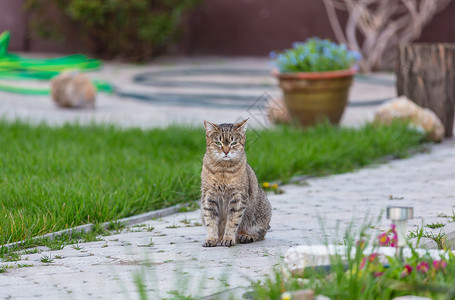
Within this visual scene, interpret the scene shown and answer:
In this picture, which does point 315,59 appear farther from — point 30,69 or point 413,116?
point 30,69

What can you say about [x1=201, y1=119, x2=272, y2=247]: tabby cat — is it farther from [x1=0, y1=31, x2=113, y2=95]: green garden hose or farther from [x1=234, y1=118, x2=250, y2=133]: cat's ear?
[x1=0, y1=31, x2=113, y2=95]: green garden hose

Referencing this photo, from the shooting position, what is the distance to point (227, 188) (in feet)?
17.8

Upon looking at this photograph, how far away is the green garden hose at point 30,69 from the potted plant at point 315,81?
5446 millimetres

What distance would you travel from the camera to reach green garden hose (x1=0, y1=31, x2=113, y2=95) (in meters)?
14.9

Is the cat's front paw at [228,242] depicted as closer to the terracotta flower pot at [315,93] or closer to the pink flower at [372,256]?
the pink flower at [372,256]

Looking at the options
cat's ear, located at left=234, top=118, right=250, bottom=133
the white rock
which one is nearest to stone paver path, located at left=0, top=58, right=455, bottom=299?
the white rock

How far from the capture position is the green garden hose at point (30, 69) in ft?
49.0

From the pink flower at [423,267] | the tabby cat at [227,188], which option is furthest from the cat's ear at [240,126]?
the pink flower at [423,267]

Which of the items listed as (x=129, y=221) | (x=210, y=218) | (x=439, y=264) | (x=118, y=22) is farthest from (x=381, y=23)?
(x=439, y=264)

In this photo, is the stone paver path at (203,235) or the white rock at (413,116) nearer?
the stone paver path at (203,235)

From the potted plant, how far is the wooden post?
74 cm

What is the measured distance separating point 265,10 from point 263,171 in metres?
12.5

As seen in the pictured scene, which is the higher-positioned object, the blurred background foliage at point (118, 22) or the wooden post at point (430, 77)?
the blurred background foliage at point (118, 22)

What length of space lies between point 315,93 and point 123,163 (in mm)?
3606
